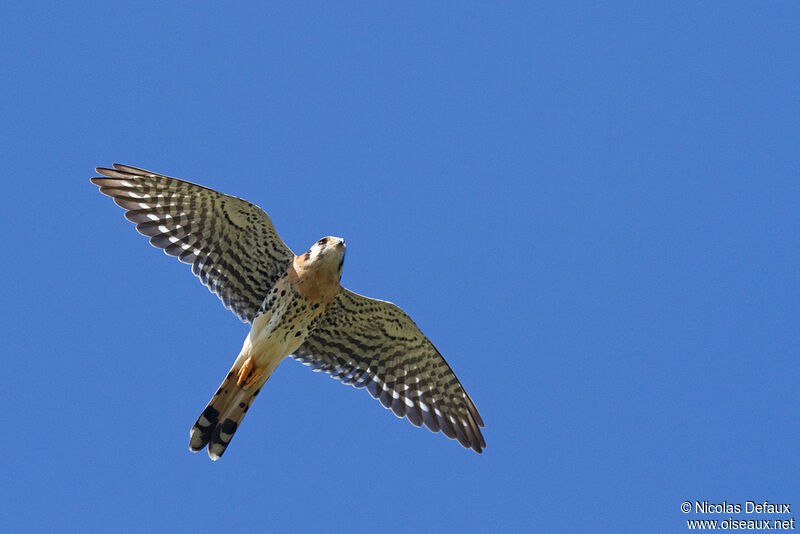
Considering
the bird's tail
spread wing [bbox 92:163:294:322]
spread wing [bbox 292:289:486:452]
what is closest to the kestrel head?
spread wing [bbox 92:163:294:322]

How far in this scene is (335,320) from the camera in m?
11.9

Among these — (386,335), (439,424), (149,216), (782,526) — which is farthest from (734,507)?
(149,216)

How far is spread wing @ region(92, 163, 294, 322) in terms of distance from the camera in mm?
11344

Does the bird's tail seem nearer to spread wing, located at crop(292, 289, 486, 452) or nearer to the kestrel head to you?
spread wing, located at crop(292, 289, 486, 452)

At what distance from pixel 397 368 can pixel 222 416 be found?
2281mm

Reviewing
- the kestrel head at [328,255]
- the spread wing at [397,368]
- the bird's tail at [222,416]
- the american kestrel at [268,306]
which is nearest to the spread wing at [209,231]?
the american kestrel at [268,306]

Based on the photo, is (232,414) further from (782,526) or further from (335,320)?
(782,526)

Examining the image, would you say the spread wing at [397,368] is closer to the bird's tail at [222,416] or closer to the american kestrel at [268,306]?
the american kestrel at [268,306]

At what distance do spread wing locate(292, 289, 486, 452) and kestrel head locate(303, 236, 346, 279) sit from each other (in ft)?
3.19

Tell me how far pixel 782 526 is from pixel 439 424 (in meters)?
4.01

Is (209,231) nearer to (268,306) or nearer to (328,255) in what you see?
(268,306)

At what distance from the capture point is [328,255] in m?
11.1

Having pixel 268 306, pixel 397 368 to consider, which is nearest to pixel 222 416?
pixel 268 306

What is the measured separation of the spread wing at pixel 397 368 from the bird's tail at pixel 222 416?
1.11 metres
